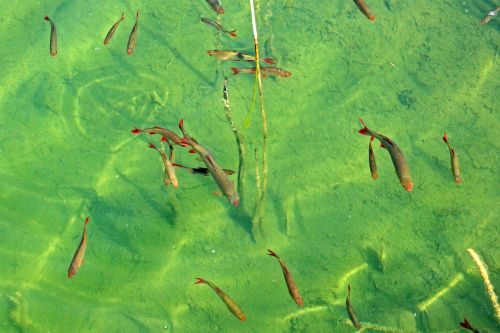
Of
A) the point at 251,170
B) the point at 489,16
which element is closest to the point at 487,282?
the point at 251,170

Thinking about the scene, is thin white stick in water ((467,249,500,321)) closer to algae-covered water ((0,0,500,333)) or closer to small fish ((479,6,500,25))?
algae-covered water ((0,0,500,333))

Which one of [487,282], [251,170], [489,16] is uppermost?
[489,16]

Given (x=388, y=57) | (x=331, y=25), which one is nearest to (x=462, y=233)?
(x=388, y=57)

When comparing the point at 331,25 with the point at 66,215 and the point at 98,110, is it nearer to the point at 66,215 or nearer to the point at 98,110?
the point at 98,110

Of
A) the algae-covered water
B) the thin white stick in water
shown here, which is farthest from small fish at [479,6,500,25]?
the thin white stick in water

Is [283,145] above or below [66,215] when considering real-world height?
above

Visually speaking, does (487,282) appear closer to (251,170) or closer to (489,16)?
(251,170)

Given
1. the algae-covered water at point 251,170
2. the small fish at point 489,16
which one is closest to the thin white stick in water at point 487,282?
the algae-covered water at point 251,170

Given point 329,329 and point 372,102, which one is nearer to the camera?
point 329,329
